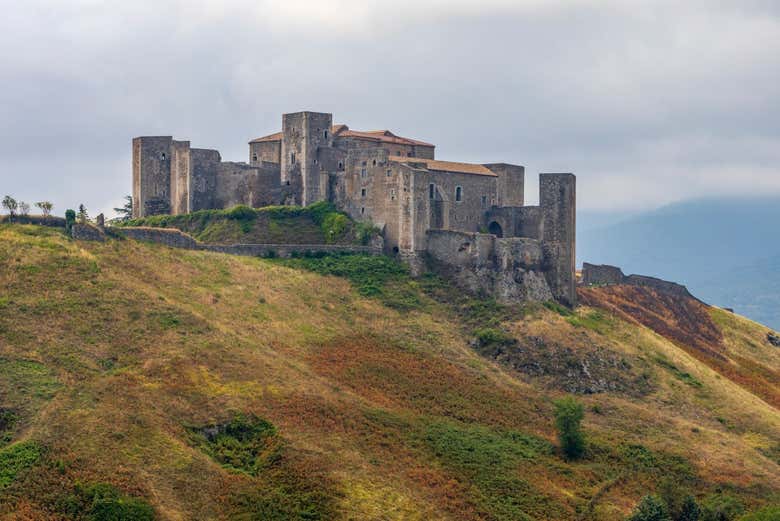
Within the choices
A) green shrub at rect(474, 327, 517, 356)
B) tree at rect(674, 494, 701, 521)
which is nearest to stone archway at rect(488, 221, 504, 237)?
green shrub at rect(474, 327, 517, 356)

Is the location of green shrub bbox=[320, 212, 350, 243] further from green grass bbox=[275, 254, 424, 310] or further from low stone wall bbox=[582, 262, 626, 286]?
low stone wall bbox=[582, 262, 626, 286]

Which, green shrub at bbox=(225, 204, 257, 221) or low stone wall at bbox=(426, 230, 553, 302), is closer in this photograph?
low stone wall at bbox=(426, 230, 553, 302)

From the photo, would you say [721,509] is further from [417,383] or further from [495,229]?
[495,229]

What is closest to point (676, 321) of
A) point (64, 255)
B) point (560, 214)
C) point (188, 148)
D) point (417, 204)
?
point (560, 214)

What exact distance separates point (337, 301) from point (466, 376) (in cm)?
1199

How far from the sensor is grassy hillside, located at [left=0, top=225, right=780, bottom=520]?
50938mm

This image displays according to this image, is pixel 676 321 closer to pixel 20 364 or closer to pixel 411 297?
pixel 411 297

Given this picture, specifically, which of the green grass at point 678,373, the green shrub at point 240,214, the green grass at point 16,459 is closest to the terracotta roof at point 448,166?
the green shrub at point 240,214

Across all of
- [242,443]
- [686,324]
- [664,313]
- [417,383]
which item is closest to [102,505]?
[242,443]

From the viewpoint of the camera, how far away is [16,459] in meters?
48.9

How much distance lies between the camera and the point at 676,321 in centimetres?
10188

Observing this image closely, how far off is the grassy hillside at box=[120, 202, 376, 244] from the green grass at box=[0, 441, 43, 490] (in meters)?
36.8

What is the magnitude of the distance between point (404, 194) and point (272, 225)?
35.4 ft

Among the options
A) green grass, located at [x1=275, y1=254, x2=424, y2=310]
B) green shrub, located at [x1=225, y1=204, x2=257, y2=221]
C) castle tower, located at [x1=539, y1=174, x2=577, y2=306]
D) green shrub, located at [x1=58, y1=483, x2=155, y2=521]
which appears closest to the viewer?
green shrub, located at [x1=58, y1=483, x2=155, y2=521]
